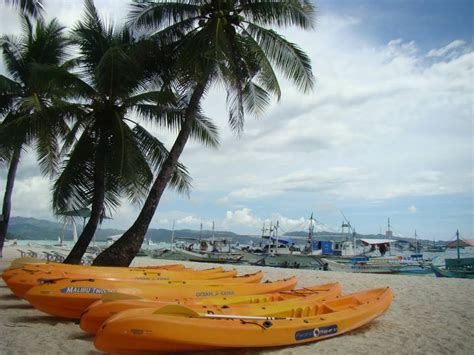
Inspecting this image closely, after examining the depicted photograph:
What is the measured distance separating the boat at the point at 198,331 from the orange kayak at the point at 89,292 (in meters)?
2.03

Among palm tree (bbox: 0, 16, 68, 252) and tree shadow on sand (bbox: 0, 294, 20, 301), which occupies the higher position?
palm tree (bbox: 0, 16, 68, 252)

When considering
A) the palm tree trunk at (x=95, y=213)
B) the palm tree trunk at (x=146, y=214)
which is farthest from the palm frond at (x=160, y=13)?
the palm tree trunk at (x=95, y=213)

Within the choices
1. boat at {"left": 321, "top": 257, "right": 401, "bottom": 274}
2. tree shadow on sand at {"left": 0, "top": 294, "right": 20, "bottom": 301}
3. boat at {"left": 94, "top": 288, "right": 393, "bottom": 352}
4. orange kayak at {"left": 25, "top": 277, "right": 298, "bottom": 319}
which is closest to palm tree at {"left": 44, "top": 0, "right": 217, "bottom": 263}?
tree shadow on sand at {"left": 0, "top": 294, "right": 20, "bottom": 301}

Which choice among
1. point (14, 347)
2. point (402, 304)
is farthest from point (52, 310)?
point (402, 304)

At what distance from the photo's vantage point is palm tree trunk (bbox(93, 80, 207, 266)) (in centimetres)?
1037

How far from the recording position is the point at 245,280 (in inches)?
372

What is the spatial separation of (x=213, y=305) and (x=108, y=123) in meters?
7.59

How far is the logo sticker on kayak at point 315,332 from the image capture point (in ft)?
17.6

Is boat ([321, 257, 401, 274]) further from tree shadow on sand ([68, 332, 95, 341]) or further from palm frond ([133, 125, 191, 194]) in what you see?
tree shadow on sand ([68, 332, 95, 341])

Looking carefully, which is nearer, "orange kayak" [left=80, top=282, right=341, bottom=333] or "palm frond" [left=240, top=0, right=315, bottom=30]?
"orange kayak" [left=80, top=282, right=341, bottom=333]

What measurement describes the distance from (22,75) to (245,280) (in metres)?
11.9

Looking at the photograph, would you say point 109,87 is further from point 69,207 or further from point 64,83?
point 69,207

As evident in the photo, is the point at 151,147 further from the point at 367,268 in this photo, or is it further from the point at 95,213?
the point at 367,268

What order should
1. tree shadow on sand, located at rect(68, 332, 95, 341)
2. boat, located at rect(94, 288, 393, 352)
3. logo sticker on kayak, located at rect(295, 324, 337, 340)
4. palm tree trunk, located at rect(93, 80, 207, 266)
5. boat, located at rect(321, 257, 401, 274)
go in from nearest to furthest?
1. boat, located at rect(94, 288, 393, 352)
2. logo sticker on kayak, located at rect(295, 324, 337, 340)
3. tree shadow on sand, located at rect(68, 332, 95, 341)
4. palm tree trunk, located at rect(93, 80, 207, 266)
5. boat, located at rect(321, 257, 401, 274)
